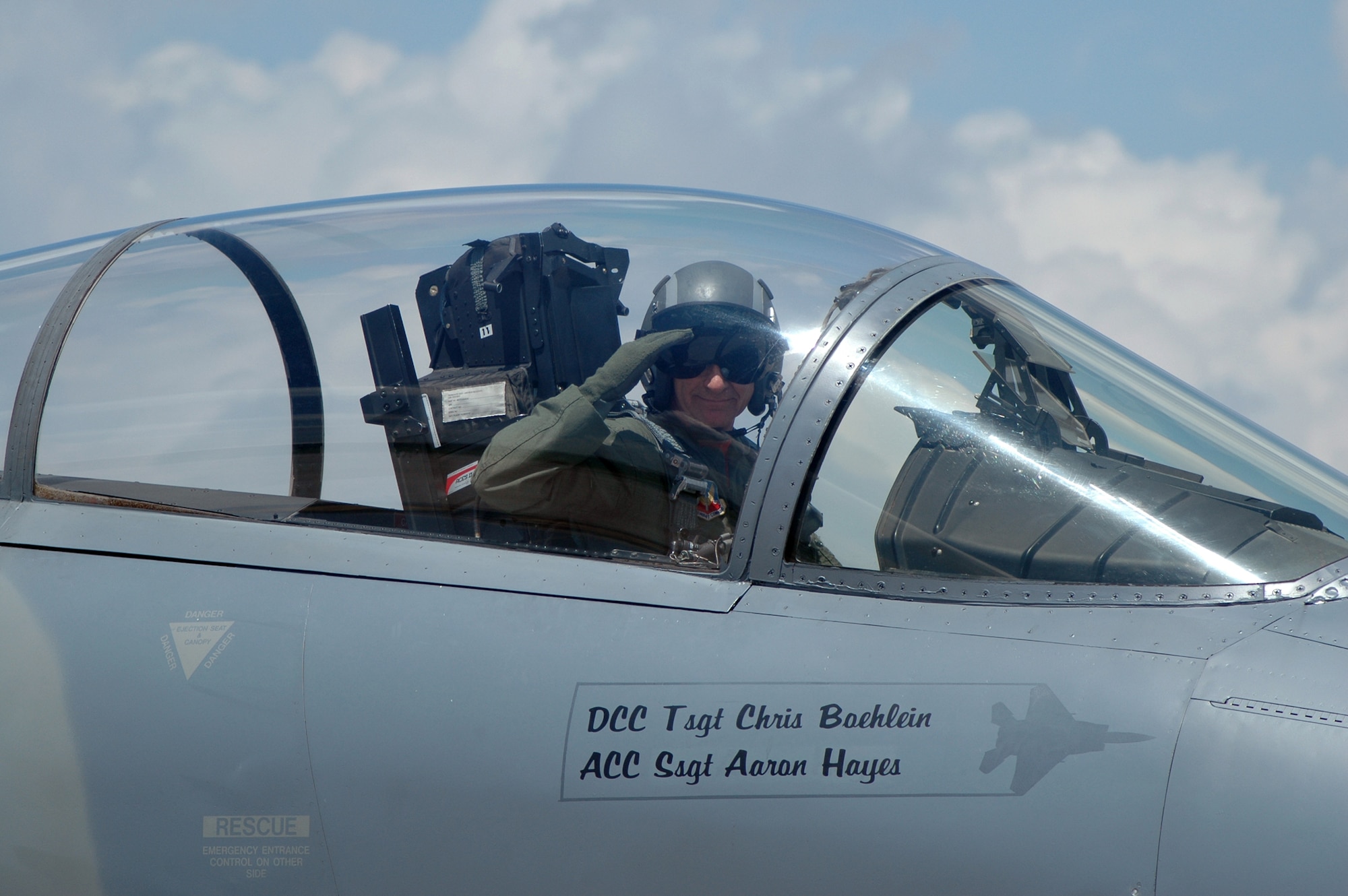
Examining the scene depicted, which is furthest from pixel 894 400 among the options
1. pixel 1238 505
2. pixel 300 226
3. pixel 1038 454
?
pixel 300 226

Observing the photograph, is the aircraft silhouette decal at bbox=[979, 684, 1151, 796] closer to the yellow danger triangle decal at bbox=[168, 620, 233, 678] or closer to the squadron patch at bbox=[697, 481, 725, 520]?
the squadron patch at bbox=[697, 481, 725, 520]

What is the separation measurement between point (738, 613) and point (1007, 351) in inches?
39.7

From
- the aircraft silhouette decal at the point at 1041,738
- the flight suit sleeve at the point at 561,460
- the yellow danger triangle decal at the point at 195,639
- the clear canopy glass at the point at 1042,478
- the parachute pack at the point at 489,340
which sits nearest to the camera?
the aircraft silhouette decal at the point at 1041,738

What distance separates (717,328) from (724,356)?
73 mm

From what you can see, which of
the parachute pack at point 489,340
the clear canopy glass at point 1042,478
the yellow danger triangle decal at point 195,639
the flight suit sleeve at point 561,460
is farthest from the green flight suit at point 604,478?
the yellow danger triangle decal at point 195,639

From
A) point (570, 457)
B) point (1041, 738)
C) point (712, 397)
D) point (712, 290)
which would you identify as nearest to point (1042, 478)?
point (1041, 738)

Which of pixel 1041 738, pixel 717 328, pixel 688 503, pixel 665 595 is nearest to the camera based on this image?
pixel 1041 738

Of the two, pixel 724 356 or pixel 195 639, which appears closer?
pixel 195 639

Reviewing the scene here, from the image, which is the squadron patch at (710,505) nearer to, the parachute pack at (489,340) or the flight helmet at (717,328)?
the flight helmet at (717,328)

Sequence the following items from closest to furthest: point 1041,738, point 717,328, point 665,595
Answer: point 1041,738, point 665,595, point 717,328

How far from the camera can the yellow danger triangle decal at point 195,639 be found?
2299 millimetres

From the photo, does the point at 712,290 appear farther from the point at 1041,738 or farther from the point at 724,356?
the point at 1041,738

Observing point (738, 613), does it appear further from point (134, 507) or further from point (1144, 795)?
point (134, 507)

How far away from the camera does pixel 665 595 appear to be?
2.19 metres
